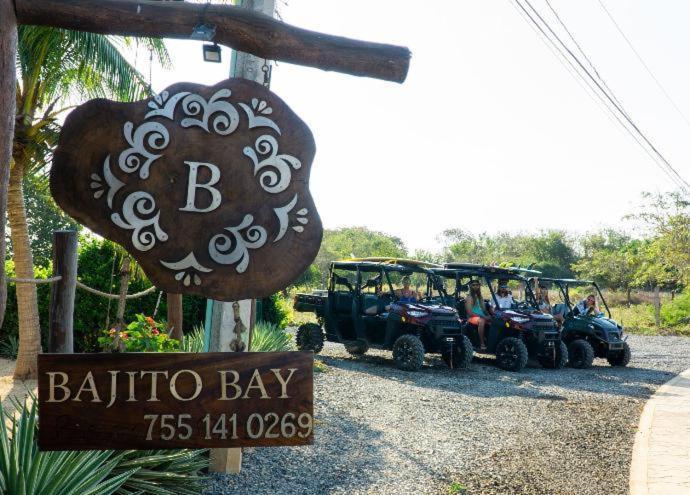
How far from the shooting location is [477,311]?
14.2m

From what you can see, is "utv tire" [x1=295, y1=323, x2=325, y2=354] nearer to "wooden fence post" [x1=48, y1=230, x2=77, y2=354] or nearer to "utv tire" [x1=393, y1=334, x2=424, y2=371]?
"utv tire" [x1=393, y1=334, x2=424, y2=371]

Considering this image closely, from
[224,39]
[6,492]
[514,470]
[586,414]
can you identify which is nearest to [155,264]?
[224,39]

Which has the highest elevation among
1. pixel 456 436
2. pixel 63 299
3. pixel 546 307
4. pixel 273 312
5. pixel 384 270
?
pixel 384 270

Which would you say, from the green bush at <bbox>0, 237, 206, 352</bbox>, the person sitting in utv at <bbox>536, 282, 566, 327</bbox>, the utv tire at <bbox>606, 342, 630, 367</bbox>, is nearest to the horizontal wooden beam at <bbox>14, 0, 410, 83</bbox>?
the green bush at <bbox>0, 237, 206, 352</bbox>

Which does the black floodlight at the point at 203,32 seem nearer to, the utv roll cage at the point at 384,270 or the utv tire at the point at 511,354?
the utv roll cage at the point at 384,270

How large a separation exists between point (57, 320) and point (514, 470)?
4.60 m

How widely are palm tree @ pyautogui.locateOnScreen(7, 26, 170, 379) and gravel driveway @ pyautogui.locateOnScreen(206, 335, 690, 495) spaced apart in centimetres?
442

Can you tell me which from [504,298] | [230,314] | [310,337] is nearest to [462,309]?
[504,298]

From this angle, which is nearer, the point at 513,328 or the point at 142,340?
the point at 142,340

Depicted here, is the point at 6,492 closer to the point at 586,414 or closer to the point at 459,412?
the point at 459,412

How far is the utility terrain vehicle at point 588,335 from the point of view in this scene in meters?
15.0

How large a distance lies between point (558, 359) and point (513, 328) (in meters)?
1.40

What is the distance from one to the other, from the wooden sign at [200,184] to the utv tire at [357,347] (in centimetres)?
1165

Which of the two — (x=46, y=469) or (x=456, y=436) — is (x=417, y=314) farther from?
(x=46, y=469)
